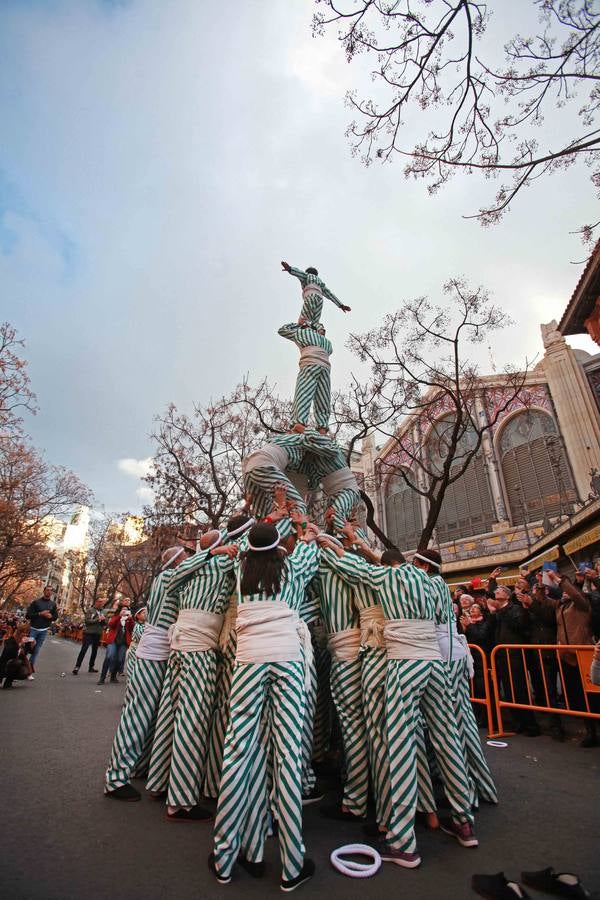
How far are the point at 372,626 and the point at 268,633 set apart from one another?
965mm

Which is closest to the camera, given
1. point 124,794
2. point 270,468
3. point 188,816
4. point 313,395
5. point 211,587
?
point 188,816

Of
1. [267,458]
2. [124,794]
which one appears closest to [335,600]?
[267,458]

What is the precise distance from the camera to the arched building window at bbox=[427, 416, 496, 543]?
22594mm

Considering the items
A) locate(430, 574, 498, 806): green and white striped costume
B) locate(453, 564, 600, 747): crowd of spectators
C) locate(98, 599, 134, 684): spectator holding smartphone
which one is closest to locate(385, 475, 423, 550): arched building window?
locate(98, 599, 134, 684): spectator holding smartphone

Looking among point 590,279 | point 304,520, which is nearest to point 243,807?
point 304,520

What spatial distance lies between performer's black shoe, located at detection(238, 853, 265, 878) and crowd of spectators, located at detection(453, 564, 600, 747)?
5044mm

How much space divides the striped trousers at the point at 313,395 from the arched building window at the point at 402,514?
21.2 metres

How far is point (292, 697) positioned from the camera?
9.03 feet

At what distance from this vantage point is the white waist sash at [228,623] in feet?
11.9

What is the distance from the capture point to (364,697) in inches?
131

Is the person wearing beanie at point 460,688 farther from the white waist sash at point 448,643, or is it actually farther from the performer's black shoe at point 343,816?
the performer's black shoe at point 343,816

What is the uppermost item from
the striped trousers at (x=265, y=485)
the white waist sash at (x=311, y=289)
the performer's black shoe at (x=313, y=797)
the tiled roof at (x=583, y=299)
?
the tiled roof at (x=583, y=299)

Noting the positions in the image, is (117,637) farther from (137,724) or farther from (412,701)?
(412,701)

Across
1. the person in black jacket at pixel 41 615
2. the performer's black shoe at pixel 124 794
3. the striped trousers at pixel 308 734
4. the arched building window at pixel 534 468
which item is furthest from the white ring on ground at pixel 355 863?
the arched building window at pixel 534 468
